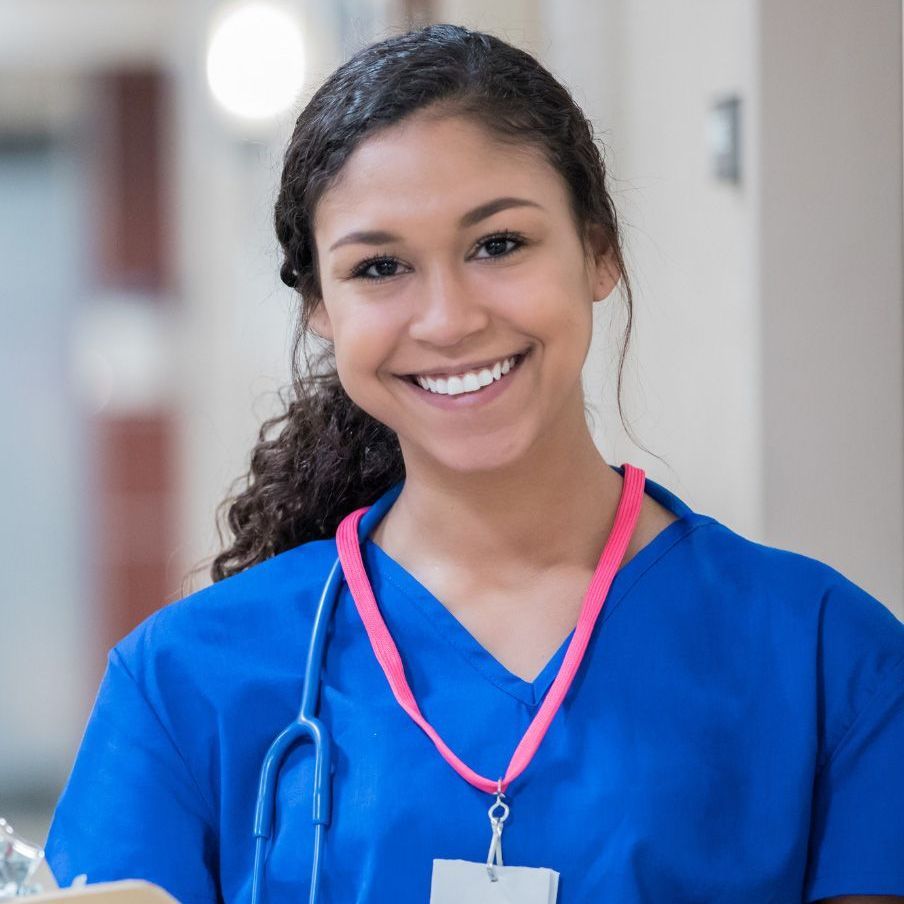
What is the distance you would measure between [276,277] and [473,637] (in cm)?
89

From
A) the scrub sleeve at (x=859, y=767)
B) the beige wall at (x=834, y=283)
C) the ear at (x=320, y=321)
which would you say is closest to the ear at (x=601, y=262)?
the ear at (x=320, y=321)

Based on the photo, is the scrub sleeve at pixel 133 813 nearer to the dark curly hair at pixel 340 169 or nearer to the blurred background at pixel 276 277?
the dark curly hair at pixel 340 169

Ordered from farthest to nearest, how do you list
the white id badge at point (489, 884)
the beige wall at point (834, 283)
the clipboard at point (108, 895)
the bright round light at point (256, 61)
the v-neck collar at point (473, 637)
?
the bright round light at point (256, 61) → the beige wall at point (834, 283) → the v-neck collar at point (473, 637) → the white id badge at point (489, 884) → the clipboard at point (108, 895)

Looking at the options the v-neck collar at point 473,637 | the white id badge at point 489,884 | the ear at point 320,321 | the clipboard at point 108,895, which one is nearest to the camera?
the clipboard at point 108,895

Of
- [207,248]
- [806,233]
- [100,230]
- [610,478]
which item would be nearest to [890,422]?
[806,233]

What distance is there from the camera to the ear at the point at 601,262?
4.39 feet

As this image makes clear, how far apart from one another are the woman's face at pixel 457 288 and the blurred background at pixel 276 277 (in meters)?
0.32

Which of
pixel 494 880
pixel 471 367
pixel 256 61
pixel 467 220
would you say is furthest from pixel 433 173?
pixel 256 61

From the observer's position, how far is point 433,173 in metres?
1.22

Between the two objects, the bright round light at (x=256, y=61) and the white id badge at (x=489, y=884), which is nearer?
the white id badge at (x=489, y=884)

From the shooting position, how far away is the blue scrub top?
1176 millimetres

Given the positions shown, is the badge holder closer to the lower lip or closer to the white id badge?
the white id badge

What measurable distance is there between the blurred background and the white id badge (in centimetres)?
62

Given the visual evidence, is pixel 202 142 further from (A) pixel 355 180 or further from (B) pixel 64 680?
(A) pixel 355 180
